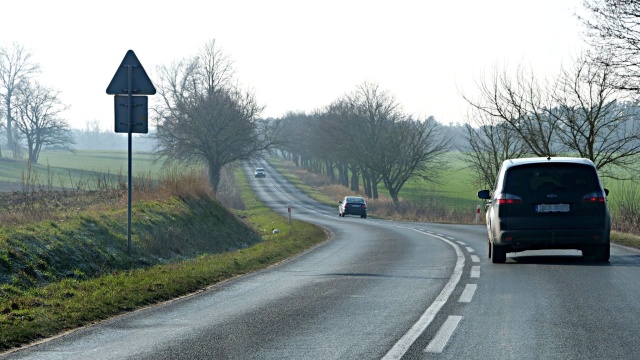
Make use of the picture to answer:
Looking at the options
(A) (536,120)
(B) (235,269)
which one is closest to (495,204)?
(B) (235,269)

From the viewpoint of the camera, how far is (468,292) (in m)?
10.6

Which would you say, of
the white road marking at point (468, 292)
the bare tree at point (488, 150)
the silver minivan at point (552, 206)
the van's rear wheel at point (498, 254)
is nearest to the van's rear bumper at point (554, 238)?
the silver minivan at point (552, 206)

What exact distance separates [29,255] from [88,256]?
183 cm

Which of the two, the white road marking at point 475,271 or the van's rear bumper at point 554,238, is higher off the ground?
the van's rear bumper at point 554,238

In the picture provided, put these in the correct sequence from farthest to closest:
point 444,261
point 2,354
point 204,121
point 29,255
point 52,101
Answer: point 52,101 < point 204,121 < point 444,261 < point 29,255 < point 2,354

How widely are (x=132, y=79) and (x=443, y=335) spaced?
867 centimetres

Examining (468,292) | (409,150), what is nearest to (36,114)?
(409,150)

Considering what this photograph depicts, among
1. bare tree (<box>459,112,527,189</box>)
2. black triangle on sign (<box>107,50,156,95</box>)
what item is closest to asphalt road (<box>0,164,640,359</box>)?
black triangle on sign (<box>107,50,156,95</box>)

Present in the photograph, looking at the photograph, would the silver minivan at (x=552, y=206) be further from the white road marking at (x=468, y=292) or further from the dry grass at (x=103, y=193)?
the dry grass at (x=103, y=193)

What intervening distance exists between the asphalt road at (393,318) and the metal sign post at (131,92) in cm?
333

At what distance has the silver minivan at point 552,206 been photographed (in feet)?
45.0

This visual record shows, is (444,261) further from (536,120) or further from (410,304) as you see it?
(536,120)

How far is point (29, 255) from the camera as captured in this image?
12.4 metres

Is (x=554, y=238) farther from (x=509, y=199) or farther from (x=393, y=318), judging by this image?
(x=393, y=318)
